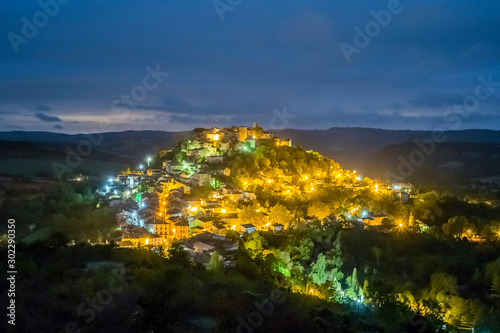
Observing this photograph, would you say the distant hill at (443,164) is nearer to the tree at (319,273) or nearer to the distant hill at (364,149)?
the distant hill at (364,149)

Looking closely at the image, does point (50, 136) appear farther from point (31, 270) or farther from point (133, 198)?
point (31, 270)

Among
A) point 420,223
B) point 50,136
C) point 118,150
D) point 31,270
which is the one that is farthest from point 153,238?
point 50,136

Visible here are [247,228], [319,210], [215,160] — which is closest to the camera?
[247,228]

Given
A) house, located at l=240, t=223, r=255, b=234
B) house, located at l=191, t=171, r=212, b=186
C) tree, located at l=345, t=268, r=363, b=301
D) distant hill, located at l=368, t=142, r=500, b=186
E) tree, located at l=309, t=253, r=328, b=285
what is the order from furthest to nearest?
1. distant hill, located at l=368, t=142, r=500, b=186
2. house, located at l=191, t=171, r=212, b=186
3. house, located at l=240, t=223, r=255, b=234
4. tree, located at l=309, t=253, r=328, b=285
5. tree, located at l=345, t=268, r=363, b=301

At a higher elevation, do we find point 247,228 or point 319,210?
point 319,210

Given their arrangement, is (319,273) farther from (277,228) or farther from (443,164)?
(443,164)

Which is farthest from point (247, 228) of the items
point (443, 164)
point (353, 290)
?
point (443, 164)

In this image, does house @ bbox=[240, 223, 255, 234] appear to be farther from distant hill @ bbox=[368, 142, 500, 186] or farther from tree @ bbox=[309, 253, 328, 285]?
distant hill @ bbox=[368, 142, 500, 186]

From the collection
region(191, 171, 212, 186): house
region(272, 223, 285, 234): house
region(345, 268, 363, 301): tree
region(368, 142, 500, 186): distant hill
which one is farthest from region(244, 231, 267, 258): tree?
region(368, 142, 500, 186): distant hill

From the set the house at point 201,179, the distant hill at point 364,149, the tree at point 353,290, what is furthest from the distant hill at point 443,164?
the tree at point 353,290
